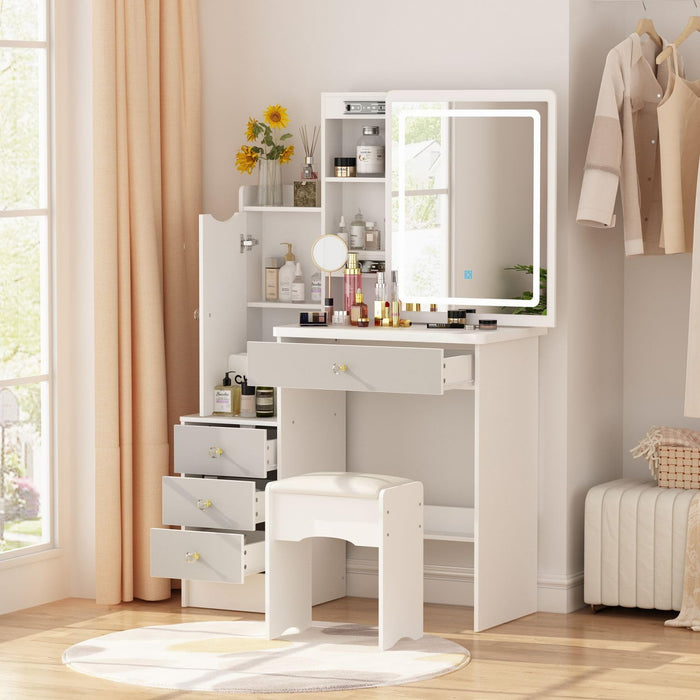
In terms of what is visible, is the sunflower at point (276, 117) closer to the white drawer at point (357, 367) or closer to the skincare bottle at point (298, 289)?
the skincare bottle at point (298, 289)

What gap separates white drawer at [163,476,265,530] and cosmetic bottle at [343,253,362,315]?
670mm

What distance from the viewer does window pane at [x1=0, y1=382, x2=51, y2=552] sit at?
4641 mm

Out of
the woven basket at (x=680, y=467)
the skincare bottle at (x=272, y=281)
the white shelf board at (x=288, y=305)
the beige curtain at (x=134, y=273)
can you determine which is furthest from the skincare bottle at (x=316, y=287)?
the woven basket at (x=680, y=467)

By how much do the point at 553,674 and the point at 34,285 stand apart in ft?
6.95

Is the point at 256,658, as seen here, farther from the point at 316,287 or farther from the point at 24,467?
the point at 316,287

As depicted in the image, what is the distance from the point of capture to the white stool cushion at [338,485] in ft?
13.2

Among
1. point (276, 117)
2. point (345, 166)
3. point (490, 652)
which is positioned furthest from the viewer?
point (276, 117)

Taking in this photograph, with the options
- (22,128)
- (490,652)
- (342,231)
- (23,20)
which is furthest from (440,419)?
(23,20)

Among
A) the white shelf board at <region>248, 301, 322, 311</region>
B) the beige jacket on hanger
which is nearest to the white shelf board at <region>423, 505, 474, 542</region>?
the white shelf board at <region>248, 301, 322, 311</region>

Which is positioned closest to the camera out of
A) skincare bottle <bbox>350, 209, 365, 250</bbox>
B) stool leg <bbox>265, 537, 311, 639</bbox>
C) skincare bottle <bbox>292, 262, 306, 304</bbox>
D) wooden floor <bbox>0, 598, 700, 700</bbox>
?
wooden floor <bbox>0, 598, 700, 700</bbox>

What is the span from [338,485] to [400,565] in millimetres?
296

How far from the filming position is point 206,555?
4.52m

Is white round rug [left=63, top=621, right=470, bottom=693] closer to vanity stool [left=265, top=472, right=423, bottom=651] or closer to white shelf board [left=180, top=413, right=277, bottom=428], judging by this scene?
vanity stool [left=265, top=472, right=423, bottom=651]

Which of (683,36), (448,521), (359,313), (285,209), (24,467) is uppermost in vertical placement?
(683,36)
